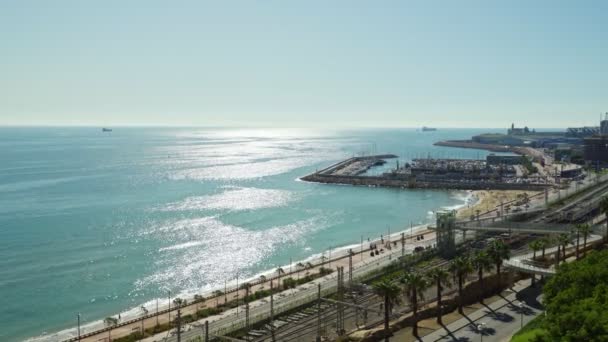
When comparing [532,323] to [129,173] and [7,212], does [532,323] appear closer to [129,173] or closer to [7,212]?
[7,212]

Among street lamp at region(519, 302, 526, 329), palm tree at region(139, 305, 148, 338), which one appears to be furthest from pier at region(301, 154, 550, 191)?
palm tree at region(139, 305, 148, 338)

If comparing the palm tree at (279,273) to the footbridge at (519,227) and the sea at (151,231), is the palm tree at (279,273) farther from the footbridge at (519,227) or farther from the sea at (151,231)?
the footbridge at (519,227)

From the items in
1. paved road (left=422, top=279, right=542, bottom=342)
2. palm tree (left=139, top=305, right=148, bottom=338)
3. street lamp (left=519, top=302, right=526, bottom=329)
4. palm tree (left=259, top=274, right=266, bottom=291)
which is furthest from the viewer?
palm tree (left=259, top=274, right=266, bottom=291)

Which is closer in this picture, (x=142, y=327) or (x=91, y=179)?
(x=142, y=327)

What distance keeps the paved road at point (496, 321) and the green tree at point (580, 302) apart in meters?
4.17

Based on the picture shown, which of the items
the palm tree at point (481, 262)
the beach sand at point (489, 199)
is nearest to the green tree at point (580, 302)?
the palm tree at point (481, 262)

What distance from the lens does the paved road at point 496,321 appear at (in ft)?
108

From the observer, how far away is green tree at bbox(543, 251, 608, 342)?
21953 millimetres

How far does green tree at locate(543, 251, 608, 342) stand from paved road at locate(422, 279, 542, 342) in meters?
4.17

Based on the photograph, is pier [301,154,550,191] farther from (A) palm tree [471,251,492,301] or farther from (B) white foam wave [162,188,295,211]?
(A) palm tree [471,251,492,301]

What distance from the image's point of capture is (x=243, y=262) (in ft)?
205

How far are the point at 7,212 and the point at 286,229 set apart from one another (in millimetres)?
45955

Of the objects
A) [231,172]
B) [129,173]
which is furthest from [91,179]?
[231,172]

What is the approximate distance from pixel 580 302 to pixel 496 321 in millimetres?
11293
